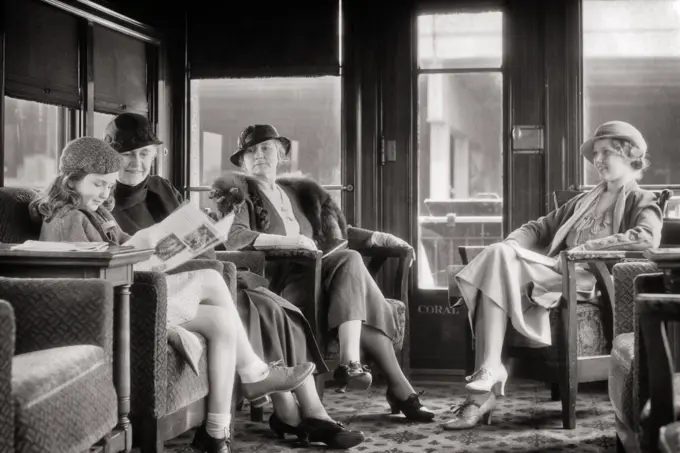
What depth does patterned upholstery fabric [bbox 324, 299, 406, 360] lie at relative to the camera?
390 centimetres

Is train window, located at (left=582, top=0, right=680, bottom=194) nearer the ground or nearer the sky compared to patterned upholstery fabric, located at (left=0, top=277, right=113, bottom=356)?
nearer the sky

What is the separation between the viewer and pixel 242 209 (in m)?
4.12

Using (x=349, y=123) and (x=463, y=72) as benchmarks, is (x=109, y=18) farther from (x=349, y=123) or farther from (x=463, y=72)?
(x=463, y=72)

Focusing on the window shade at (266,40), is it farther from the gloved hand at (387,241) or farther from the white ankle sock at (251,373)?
the white ankle sock at (251,373)

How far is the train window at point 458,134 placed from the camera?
16.1ft

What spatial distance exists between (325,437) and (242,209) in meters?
1.22

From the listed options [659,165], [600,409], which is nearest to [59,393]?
[600,409]

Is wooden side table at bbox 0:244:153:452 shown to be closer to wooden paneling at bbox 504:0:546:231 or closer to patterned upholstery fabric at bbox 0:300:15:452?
patterned upholstery fabric at bbox 0:300:15:452

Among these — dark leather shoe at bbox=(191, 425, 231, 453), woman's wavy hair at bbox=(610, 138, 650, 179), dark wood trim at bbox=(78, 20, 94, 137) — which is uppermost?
dark wood trim at bbox=(78, 20, 94, 137)

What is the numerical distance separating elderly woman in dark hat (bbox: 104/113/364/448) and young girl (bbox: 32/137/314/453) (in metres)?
0.19

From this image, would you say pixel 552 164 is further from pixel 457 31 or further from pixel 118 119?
pixel 118 119

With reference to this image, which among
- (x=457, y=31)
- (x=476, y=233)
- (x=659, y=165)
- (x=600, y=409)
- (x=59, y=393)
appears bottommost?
(x=600, y=409)

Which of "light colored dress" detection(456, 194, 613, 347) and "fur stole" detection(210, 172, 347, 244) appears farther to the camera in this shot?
"fur stole" detection(210, 172, 347, 244)

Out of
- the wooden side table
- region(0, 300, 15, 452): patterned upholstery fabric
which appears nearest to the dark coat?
the wooden side table
